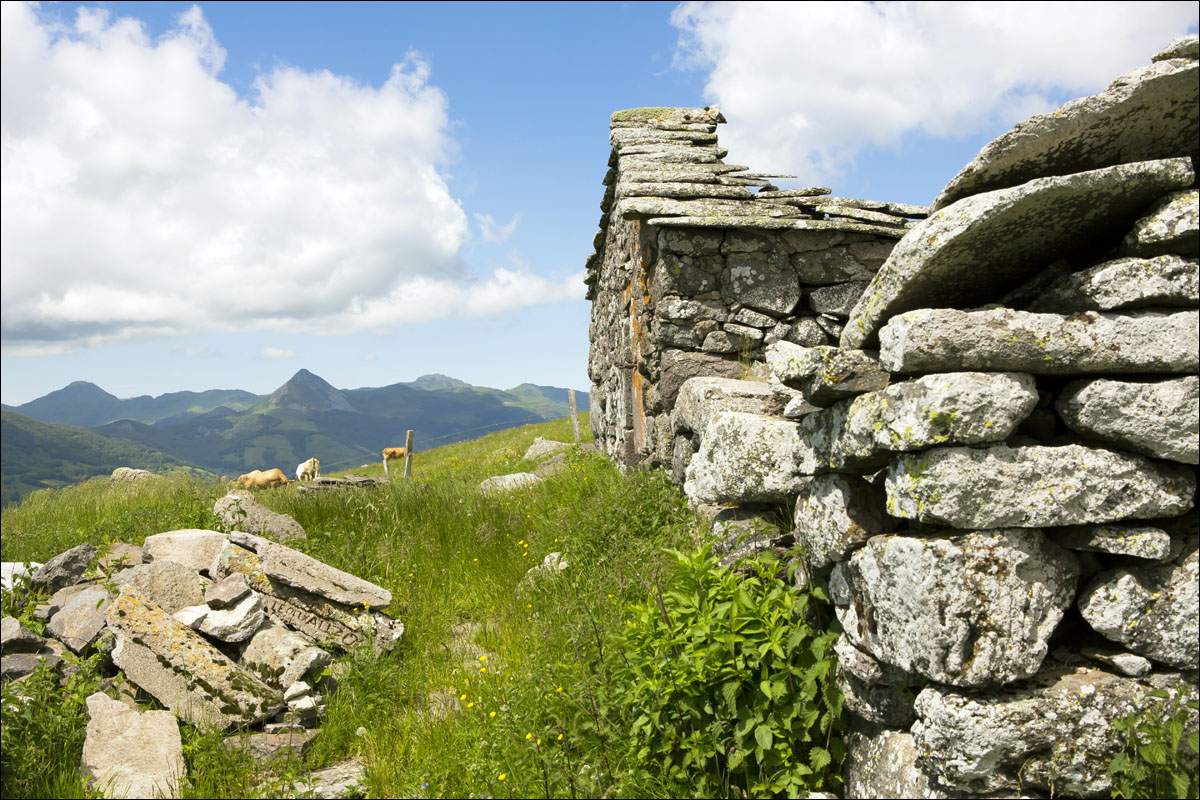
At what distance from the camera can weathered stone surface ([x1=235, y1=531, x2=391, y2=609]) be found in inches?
227

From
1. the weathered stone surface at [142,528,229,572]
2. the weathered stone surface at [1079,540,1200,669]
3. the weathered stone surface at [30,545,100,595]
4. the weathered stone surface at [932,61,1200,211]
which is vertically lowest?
the weathered stone surface at [30,545,100,595]

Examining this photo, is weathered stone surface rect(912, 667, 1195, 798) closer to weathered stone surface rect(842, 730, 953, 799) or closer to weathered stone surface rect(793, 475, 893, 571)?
weathered stone surface rect(842, 730, 953, 799)

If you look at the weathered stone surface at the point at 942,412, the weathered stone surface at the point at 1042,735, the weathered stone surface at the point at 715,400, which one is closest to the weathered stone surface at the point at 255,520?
the weathered stone surface at the point at 715,400

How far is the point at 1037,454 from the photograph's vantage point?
9.34 ft

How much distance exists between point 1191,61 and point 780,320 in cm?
447

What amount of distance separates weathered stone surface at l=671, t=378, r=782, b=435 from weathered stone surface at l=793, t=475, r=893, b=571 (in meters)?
1.36

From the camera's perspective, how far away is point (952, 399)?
283 centimetres

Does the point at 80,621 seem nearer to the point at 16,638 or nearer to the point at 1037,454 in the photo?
the point at 16,638

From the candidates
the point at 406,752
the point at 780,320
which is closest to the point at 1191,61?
the point at 780,320

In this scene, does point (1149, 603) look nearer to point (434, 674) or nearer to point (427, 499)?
point (434, 674)

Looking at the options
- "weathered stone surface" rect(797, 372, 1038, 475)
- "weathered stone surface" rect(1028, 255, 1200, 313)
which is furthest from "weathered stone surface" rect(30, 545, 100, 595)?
"weathered stone surface" rect(1028, 255, 1200, 313)

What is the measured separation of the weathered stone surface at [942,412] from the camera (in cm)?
281

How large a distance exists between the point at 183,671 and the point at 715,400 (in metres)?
4.43

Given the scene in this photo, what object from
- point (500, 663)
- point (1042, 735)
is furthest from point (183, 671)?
point (1042, 735)
